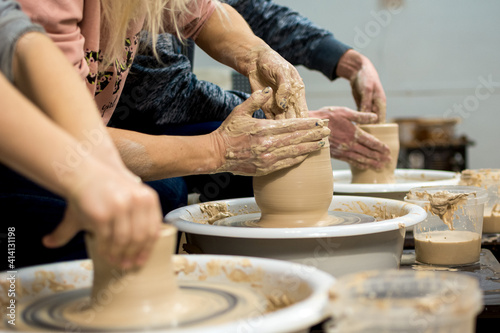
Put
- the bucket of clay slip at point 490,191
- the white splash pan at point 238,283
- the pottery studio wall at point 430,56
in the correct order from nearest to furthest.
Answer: the white splash pan at point 238,283, the bucket of clay slip at point 490,191, the pottery studio wall at point 430,56

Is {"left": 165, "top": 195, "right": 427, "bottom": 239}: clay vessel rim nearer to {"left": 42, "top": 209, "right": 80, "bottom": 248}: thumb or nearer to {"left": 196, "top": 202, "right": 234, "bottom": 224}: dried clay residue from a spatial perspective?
{"left": 196, "top": 202, "right": 234, "bottom": 224}: dried clay residue

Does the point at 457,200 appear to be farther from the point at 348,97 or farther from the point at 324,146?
the point at 348,97

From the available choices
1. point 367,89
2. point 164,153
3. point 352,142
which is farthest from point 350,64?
point 164,153

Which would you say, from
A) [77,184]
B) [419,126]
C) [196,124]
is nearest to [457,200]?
[196,124]

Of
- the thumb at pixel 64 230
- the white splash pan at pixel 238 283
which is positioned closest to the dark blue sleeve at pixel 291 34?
the white splash pan at pixel 238 283

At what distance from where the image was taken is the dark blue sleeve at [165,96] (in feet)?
6.59

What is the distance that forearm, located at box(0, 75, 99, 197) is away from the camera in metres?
0.69

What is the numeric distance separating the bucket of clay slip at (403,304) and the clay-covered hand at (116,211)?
0.26 meters

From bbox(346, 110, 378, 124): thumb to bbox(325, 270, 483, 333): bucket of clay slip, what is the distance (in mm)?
1458

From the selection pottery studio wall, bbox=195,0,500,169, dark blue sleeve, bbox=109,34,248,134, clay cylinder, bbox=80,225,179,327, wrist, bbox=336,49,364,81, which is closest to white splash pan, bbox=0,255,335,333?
clay cylinder, bbox=80,225,179,327

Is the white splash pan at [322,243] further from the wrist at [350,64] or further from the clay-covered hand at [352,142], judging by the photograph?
the wrist at [350,64]

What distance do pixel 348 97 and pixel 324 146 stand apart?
454 centimetres

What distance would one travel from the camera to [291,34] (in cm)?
264

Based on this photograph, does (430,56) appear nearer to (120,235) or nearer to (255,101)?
(255,101)
